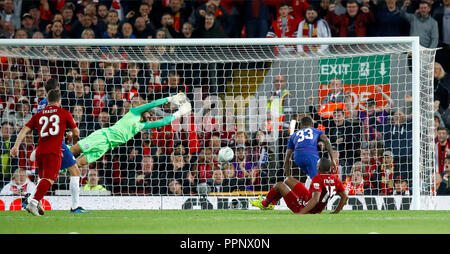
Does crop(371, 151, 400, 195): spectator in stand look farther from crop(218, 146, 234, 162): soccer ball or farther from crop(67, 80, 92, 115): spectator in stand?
crop(67, 80, 92, 115): spectator in stand

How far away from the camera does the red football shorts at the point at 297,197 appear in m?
10.7

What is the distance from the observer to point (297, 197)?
10.8m

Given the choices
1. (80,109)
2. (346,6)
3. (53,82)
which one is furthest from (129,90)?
(346,6)

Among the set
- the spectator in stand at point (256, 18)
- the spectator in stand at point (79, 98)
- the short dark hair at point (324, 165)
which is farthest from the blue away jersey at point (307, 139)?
the spectator in stand at point (256, 18)

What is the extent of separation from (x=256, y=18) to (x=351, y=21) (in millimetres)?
2004

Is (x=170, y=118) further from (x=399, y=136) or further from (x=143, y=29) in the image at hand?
(x=399, y=136)

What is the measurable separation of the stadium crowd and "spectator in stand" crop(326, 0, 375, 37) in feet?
0.07

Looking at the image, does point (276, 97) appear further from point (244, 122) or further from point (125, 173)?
point (125, 173)

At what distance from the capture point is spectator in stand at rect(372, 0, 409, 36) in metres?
15.6

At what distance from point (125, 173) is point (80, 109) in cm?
152

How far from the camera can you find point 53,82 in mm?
10797

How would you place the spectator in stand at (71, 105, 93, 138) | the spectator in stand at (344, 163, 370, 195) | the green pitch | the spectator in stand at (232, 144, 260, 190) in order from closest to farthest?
the green pitch, the spectator in stand at (344, 163, 370, 195), the spectator in stand at (232, 144, 260, 190), the spectator in stand at (71, 105, 93, 138)

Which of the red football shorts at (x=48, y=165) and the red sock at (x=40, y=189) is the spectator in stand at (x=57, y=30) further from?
the red sock at (x=40, y=189)

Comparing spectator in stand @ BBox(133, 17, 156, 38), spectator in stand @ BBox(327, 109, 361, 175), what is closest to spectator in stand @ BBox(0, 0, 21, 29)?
spectator in stand @ BBox(133, 17, 156, 38)
